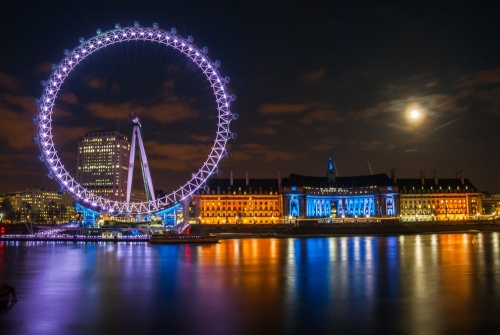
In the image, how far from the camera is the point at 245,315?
48.0 ft

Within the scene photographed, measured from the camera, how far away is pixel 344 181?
111000 millimetres

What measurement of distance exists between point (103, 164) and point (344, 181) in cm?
6579

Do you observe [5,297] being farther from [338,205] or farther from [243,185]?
[338,205]

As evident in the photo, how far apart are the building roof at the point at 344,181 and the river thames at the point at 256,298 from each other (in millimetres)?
75551

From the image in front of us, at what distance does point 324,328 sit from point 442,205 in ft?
338

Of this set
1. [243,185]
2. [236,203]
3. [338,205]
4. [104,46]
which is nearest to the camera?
[104,46]

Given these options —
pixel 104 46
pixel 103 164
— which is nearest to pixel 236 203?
pixel 103 164

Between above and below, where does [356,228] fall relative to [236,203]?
below

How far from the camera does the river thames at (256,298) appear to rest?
528 inches

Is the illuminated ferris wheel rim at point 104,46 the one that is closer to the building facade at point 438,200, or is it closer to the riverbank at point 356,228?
the riverbank at point 356,228

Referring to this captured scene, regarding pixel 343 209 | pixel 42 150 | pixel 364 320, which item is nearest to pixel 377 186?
pixel 343 209

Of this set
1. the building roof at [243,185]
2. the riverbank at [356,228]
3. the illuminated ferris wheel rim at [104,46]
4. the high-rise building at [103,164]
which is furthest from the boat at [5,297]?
the high-rise building at [103,164]

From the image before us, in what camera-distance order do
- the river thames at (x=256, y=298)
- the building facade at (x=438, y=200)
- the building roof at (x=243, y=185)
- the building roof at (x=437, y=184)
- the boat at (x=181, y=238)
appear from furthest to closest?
the building roof at (x=437, y=184)
the building facade at (x=438, y=200)
the building roof at (x=243, y=185)
the boat at (x=181, y=238)
the river thames at (x=256, y=298)

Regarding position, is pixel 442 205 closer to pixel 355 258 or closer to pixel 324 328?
pixel 355 258
